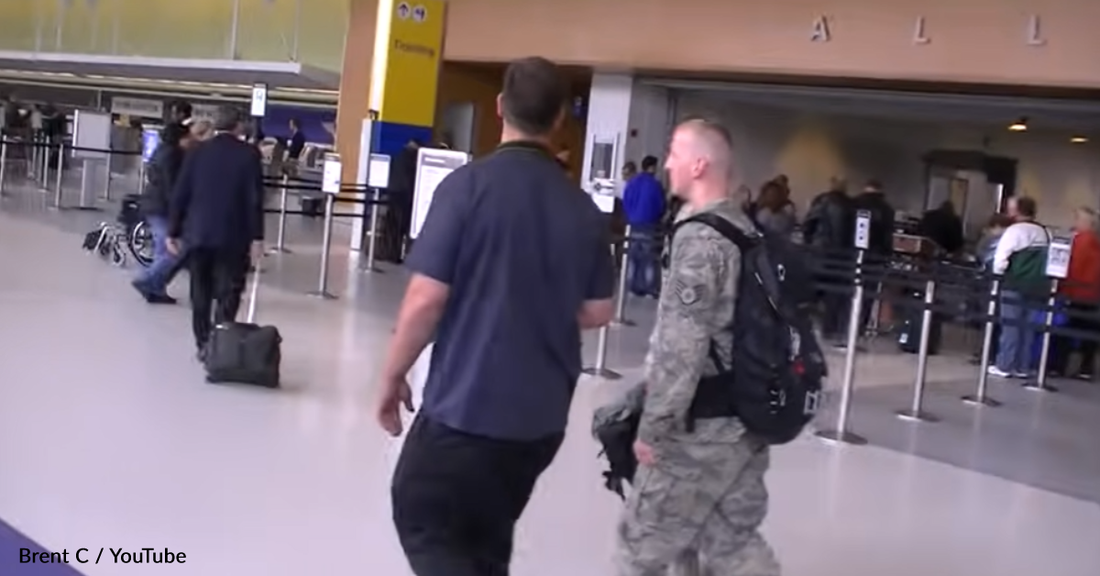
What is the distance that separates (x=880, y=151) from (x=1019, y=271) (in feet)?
40.4

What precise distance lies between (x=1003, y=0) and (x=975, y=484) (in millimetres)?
8740

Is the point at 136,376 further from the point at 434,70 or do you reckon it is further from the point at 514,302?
the point at 434,70

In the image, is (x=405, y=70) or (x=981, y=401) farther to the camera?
(x=405, y=70)

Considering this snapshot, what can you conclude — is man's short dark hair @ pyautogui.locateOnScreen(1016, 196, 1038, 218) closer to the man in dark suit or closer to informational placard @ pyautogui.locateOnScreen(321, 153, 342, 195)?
informational placard @ pyautogui.locateOnScreen(321, 153, 342, 195)

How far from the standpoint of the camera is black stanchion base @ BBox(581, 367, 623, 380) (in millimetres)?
9531

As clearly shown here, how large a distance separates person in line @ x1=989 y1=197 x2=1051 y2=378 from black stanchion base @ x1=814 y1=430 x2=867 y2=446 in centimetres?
416

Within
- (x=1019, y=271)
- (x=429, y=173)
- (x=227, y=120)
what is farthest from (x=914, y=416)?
(x=227, y=120)

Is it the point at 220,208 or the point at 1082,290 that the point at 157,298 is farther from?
the point at 1082,290

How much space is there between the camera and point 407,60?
59.8 feet

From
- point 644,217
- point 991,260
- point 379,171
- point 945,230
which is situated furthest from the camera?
point 945,230

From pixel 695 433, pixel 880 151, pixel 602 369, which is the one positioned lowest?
pixel 602 369

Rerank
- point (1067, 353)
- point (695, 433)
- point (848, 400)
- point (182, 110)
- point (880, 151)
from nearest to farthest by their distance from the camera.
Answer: point (695, 433), point (848, 400), point (182, 110), point (1067, 353), point (880, 151)

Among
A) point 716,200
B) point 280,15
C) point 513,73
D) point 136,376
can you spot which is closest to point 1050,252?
point 136,376

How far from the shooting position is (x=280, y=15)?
28750 millimetres
